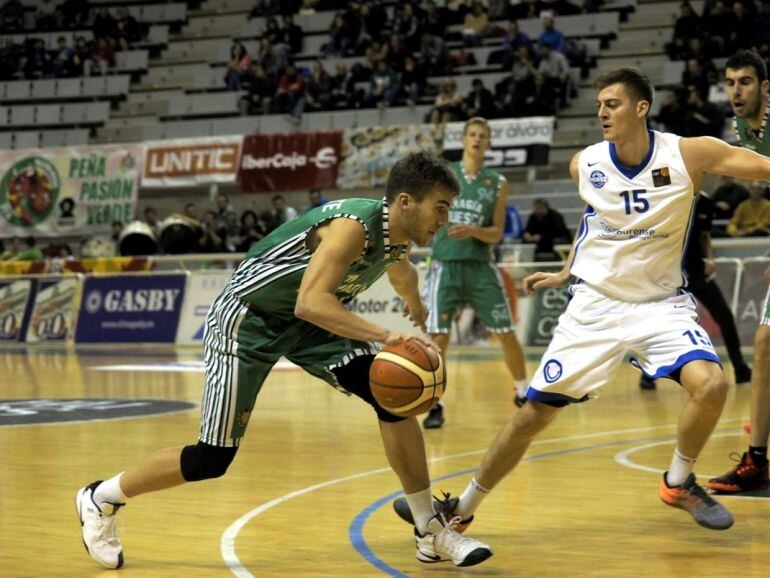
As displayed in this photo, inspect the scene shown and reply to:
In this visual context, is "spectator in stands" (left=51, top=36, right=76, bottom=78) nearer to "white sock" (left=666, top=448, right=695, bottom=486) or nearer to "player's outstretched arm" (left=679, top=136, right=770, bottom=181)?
"player's outstretched arm" (left=679, top=136, right=770, bottom=181)

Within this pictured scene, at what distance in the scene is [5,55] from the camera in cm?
2900

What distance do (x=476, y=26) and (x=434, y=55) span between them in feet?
3.98

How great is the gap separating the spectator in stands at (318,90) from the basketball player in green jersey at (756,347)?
1735 centimetres

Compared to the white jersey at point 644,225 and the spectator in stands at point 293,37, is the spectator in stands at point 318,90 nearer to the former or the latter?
the spectator in stands at point 293,37

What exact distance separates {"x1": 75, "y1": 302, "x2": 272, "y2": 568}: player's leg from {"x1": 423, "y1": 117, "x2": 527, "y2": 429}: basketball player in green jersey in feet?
14.7

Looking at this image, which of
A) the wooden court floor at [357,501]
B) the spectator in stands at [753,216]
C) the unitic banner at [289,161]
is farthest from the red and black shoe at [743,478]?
the unitic banner at [289,161]

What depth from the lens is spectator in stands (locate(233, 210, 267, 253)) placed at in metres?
19.3

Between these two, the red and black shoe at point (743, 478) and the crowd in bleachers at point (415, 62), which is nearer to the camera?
the red and black shoe at point (743, 478)

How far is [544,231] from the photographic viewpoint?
1706 centimetres

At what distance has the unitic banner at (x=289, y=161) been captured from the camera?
2189 centimetres

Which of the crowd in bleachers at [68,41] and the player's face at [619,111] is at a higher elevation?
the player's face at [619,111]

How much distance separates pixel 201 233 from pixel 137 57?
8.63m

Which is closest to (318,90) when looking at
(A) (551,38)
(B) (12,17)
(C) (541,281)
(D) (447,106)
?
(D) (447,106)

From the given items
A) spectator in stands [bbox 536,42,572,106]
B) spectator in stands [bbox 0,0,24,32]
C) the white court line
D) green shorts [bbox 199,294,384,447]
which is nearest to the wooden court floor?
the white court line
